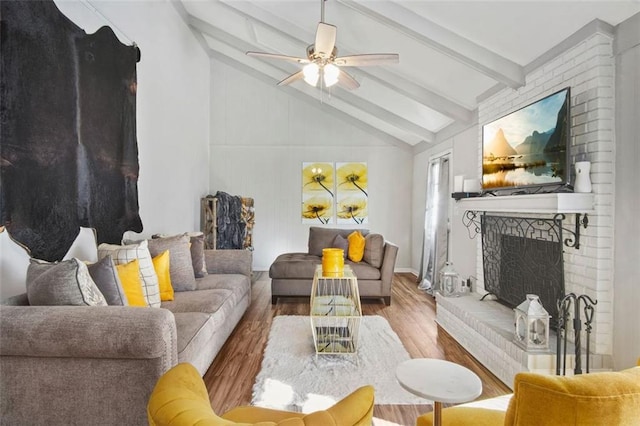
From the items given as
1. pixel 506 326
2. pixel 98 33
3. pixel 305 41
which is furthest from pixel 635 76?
pixel 98 33

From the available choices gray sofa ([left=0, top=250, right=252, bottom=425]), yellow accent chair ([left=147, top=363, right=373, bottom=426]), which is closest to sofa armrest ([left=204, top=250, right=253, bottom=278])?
gray sofa ([left=0, top=250, right=252, bottom=425])

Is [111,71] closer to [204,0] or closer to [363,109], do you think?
[204,0]

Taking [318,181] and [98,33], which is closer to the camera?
[98,33]

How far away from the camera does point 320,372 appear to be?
8.53ft

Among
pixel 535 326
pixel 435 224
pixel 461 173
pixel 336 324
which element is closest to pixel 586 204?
pixel 535 326

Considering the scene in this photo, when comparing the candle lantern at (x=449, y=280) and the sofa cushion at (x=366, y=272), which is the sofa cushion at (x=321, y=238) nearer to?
the sofa cushion at (x=366, y=272)

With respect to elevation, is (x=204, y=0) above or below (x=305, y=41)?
above

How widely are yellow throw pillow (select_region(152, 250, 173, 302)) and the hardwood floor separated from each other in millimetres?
664

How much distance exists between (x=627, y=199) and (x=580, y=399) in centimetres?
204

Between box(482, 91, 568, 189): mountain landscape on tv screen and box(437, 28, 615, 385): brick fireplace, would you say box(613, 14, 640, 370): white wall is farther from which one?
box(482, 91, 568, 189): mountain landscape on tv screen

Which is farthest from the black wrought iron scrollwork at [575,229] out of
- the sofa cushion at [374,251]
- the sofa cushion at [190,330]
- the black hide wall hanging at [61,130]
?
the black hide wall hanging at [61,130]

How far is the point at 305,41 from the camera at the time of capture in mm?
4309

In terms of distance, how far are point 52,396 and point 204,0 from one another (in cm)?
473

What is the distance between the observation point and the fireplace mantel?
2316 mm
